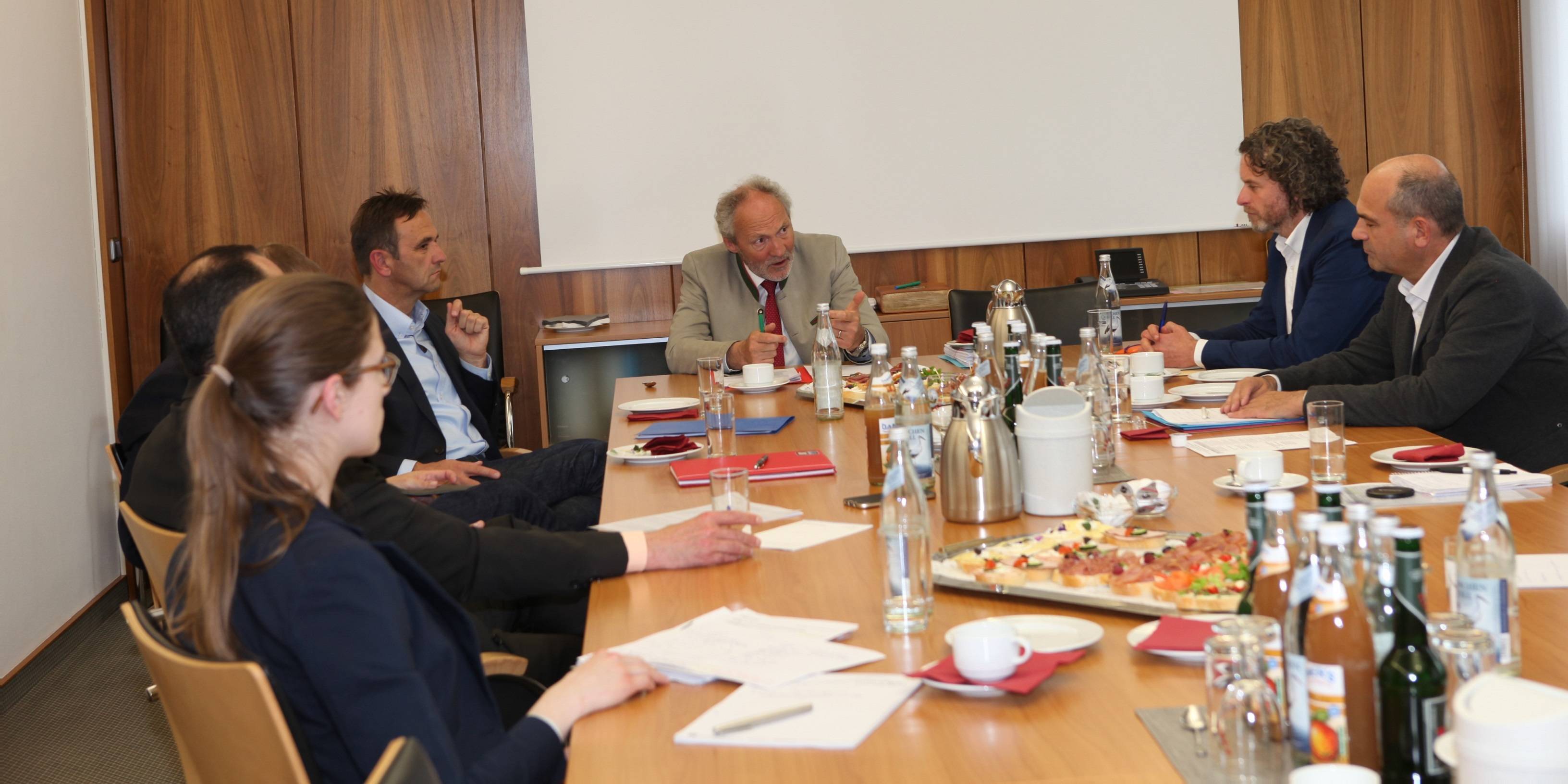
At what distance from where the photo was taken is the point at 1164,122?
5.84 m

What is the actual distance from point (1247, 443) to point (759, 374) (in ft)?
5.17

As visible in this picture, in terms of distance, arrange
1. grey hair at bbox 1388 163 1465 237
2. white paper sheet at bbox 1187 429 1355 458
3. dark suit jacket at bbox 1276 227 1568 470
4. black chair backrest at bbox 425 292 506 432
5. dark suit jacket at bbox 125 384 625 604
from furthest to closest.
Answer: black chair backrest at bbox 425 292 506 432 → grey hair at bbox 1388 163 1465 237 → dark suit jacket at bbox 1276 227 1568 470 → white paper sheet at bbox 1187 429 1355 458 → dark suit jacket at bbox 125 384 625 604

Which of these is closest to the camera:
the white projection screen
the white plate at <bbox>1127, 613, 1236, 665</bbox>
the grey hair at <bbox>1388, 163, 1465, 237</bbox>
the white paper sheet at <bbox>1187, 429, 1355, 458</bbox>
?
the white plate at <bbox>1127, 613, 1236, 665</bbox>

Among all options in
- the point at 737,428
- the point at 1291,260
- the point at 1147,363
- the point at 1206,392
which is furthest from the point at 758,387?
the point at 1291,260

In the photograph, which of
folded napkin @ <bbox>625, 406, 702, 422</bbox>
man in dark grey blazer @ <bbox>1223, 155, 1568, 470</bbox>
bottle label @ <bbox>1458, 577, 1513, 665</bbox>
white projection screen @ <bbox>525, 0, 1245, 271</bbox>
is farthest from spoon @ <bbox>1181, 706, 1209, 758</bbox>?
white projection screen @ <bbox>525, 0, 1245, 271</bbox>

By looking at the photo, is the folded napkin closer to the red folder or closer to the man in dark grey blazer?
the red folder

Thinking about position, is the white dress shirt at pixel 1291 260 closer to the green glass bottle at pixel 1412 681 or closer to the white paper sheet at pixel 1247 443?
the white paper sheet at pixel 1247 443

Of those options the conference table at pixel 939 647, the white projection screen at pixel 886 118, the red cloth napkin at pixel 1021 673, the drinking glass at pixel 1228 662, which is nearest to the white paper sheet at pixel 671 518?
the conference table at pixel 939 647

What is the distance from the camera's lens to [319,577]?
129 centimetres

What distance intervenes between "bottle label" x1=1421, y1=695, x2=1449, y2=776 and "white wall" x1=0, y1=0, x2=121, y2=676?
12.7 feet

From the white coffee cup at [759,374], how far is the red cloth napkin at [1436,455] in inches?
73.8

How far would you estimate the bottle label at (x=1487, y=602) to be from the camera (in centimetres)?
111

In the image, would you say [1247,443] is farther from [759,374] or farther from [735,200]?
[735,200]

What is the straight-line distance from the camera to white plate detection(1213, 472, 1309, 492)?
2.01 metres
